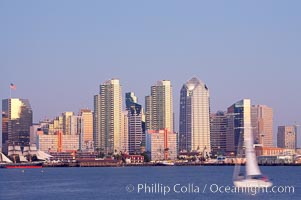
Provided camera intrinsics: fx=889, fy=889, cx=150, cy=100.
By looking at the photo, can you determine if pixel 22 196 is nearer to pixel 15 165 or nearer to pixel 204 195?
pixel 204 195

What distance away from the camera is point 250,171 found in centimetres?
6438

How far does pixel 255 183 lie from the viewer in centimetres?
6500

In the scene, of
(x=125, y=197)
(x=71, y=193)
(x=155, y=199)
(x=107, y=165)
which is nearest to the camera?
(x=155, y=199)

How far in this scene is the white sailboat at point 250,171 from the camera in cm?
6301

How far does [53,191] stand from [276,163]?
429 ft

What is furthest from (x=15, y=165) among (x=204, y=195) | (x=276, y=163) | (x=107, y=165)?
(x=204, y=195)

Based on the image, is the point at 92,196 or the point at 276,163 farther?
the point at 276,163

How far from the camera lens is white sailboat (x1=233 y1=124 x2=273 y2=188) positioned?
63.0m

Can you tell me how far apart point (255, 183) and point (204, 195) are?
4.01m

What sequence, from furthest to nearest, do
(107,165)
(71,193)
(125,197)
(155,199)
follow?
(107,165), (71,193), (125,197), (155,199)

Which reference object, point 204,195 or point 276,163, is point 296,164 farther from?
point 204,195

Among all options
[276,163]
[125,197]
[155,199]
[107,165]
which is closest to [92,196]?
[125,197]

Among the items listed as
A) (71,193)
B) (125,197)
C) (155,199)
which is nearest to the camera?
(155,199)

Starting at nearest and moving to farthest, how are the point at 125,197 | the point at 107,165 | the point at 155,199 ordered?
the point at 155,199
the point at 125,197
the point at 107,165
